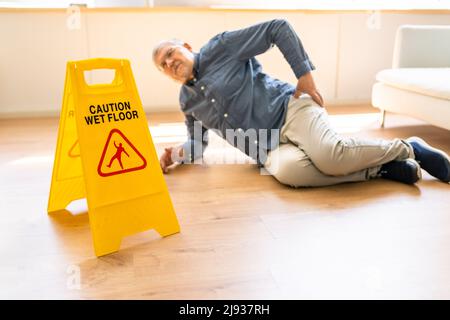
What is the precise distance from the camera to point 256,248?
3.79 feet

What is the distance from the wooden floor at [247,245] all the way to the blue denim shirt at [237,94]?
0.62 ft

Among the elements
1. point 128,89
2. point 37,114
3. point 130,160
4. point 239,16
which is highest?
point 239,16

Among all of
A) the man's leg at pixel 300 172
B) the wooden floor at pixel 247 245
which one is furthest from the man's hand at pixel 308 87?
the wooden floor at pixel 247 245

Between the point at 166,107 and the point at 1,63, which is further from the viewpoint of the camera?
the point at 166,107

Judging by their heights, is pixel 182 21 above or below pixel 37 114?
above

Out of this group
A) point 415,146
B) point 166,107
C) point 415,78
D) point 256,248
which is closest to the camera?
point 256,248

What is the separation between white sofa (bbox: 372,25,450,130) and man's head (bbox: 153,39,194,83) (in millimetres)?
1208

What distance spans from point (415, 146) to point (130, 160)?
1.12 metres

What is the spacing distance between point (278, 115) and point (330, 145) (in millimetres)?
280

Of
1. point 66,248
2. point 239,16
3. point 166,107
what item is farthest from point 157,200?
point 239,16

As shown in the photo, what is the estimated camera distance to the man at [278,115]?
1.54 m

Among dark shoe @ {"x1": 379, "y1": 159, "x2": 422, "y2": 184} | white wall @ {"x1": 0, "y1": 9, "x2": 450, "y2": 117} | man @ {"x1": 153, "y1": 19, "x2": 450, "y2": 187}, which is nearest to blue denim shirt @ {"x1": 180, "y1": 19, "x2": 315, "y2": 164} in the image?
man @ {"x1": 153, "y1": 19, "x2": 450, "y2": 187}

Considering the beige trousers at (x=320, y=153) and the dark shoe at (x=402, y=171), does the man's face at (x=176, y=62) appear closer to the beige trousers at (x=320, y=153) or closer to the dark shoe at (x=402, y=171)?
the beige trousers at (x=320, y=153)

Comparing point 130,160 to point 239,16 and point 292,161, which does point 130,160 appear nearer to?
point 292,161
